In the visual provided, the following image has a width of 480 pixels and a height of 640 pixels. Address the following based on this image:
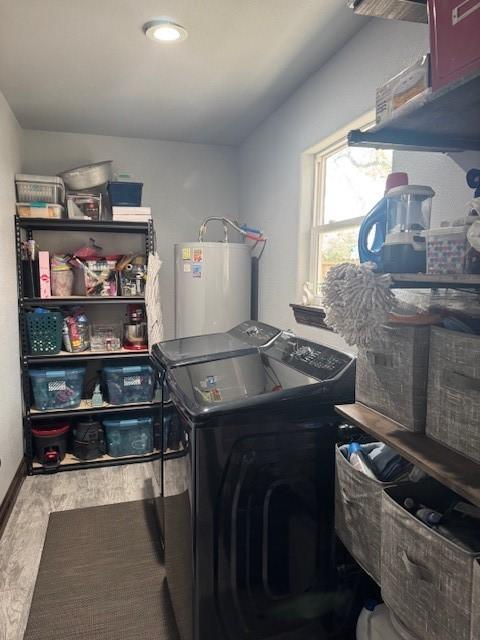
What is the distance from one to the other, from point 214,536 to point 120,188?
2598 mm

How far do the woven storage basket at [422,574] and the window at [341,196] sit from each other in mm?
1423

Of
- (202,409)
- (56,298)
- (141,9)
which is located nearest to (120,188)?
(56,298)

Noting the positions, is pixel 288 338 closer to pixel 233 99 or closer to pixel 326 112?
pixel 326 112

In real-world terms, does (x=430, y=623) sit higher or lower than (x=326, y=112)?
lower

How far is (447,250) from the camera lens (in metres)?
0.90

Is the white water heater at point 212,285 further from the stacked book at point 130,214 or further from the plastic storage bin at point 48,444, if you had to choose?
the plastic storage bin at point 48,444

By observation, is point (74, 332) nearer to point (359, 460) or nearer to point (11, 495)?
point (11, 495)

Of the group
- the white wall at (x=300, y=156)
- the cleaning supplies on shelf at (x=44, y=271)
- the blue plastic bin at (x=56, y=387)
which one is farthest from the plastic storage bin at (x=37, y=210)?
the white wall at (x=300, y=156)

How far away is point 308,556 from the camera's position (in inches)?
58.6

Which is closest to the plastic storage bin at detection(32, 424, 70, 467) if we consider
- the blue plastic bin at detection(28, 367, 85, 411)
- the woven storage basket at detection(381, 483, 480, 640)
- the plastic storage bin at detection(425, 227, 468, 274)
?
the blue plastic bin at detection(28, 367, 85, 411)

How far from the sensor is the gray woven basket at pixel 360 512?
1.16 meters

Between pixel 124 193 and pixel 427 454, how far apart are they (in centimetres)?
289

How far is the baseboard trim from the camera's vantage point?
2487 mm

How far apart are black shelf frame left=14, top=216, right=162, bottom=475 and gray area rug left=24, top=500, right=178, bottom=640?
0.64 meters
